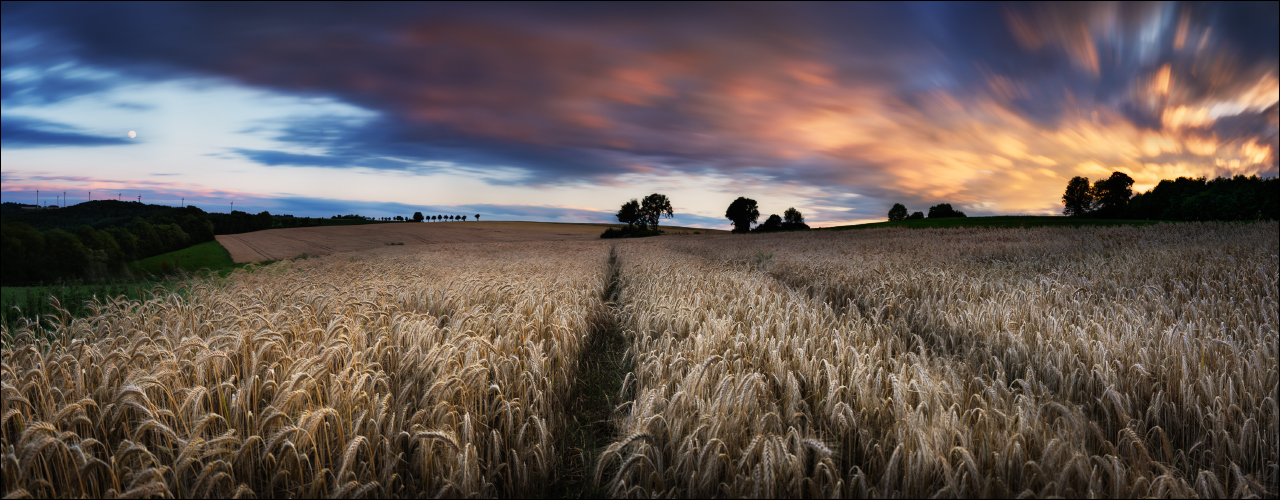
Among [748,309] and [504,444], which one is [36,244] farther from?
[748,309]

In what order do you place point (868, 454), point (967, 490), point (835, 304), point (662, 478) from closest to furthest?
point (967, 490)
point (662, 478)
point (868, 454)
point (835, 304)

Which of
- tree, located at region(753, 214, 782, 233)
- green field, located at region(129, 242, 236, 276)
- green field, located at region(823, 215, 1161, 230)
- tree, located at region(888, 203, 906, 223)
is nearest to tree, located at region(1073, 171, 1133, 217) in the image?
tree, located at region(888, 203, 906, 223)

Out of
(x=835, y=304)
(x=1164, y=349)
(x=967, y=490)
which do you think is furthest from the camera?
(x=835, y=304)

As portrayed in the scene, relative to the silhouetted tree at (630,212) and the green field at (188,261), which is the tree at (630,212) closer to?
the silhouetted tree at (630,212)

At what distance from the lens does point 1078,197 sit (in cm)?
8944

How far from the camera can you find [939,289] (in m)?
7.64

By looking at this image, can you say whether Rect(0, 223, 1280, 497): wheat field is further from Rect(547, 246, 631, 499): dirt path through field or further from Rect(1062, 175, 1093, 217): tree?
Rect(1062, 175, 1093, 217): tree

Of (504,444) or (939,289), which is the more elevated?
(939,289)

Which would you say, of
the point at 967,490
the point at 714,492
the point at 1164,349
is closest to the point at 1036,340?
the point at 1164,349

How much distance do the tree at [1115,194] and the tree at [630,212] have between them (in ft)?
284

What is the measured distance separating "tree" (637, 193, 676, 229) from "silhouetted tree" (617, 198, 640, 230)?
101 centimetres

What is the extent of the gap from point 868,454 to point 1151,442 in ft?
5.81

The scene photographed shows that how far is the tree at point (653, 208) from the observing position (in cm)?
11300

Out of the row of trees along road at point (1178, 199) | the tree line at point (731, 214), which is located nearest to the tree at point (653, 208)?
the tree line at point (731, 214)
